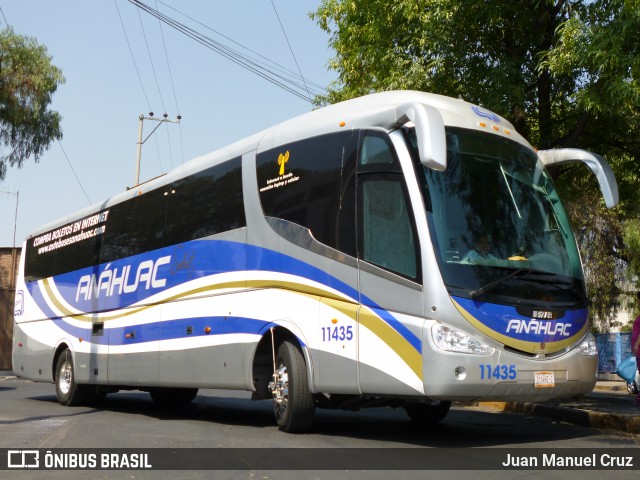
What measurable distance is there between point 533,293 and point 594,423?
11.2ft

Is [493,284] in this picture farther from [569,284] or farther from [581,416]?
[581,416]

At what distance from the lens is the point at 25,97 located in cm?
3650

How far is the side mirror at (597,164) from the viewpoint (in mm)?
10023

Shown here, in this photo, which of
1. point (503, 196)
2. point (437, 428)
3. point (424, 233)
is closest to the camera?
point (424, 233)

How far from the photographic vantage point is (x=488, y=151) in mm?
9617

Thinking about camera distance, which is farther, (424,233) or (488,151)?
(488,151)

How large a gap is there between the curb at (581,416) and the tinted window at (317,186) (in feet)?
14.1

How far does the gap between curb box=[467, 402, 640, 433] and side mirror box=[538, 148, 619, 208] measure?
2.80 metres

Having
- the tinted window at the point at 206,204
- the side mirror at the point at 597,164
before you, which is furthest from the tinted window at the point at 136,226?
the side mirror at the point at 597,164

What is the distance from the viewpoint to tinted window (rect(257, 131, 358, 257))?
9648mm

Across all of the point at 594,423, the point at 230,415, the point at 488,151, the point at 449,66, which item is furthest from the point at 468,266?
the point at 449,66

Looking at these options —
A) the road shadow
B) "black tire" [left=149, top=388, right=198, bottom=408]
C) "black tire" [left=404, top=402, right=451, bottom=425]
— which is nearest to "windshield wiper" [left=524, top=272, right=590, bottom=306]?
the road shadow

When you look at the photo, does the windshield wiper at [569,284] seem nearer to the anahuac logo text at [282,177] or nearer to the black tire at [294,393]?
the black tire at [294,393]

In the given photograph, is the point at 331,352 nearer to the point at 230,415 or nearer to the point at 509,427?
the point at 509,427
